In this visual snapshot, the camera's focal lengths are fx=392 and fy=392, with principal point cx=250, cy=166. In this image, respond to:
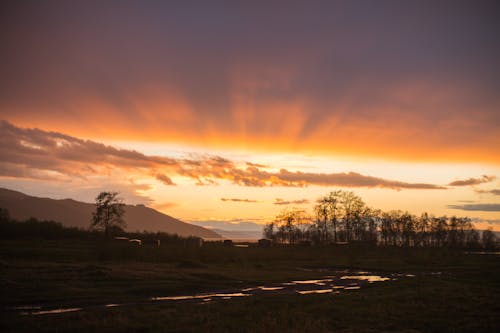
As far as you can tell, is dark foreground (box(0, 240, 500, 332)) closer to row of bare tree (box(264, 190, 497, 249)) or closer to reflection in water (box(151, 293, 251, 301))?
reflection in water (box(151, 293, 251, 301))

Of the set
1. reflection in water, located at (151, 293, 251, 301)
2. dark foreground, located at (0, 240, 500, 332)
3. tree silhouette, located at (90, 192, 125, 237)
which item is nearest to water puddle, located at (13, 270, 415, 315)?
reflection in water, located at (151, 293, 251, 301)

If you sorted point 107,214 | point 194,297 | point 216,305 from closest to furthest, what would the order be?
point 216,305, point 194,297, point 107,214

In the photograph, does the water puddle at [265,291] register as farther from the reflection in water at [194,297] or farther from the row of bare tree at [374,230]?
the row of bare tree at [374,230]

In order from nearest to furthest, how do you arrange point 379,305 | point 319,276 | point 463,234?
point 379,305, point 319,276, point 463,234

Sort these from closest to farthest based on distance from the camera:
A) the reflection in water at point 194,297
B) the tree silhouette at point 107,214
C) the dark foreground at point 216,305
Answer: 1. the dark foreground at point 216,305
2. the reflection in water at point 194,297
3. the tree silhouette at point 107,214

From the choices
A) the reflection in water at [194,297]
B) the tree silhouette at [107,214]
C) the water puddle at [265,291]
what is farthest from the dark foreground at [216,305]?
the tree silhouette at [107,214]

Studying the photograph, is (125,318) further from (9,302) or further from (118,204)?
(118,204)

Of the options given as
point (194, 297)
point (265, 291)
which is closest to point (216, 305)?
point (194, 297)

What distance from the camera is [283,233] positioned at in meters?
159

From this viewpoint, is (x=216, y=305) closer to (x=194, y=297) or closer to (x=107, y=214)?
(x=194, y=297)

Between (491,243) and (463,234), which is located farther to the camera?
(463,234)

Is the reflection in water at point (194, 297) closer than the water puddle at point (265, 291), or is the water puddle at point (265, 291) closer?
the water puddle at point (265, 291)

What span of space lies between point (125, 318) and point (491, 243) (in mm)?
164468

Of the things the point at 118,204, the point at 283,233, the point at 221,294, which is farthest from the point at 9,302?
the point at 283,233
